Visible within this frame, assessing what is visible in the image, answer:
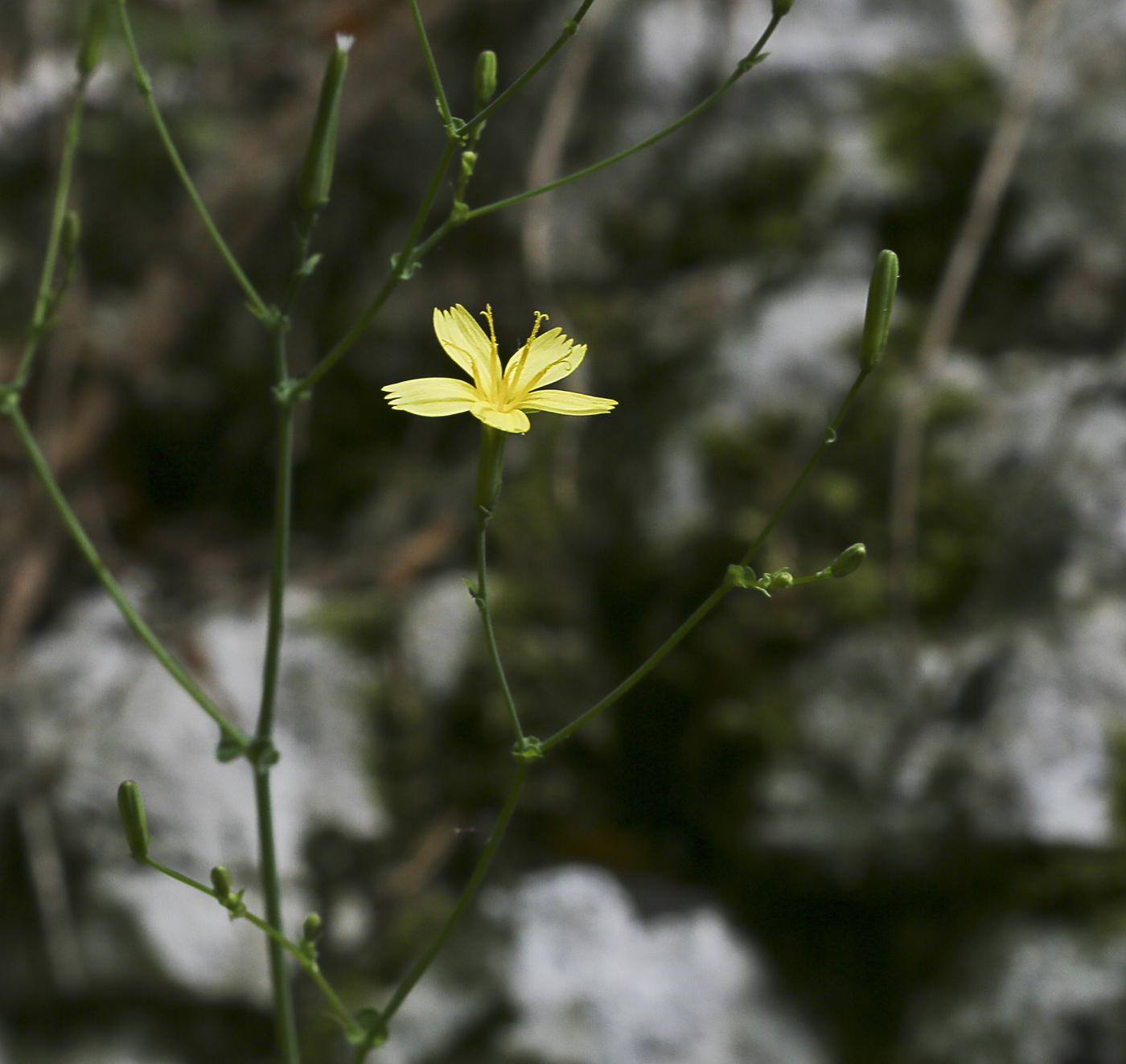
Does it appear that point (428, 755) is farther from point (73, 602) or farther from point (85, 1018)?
point (73, 602)

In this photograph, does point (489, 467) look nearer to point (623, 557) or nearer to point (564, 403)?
point (564, 403)

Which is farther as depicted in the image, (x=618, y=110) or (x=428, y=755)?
(x=618, y=110)

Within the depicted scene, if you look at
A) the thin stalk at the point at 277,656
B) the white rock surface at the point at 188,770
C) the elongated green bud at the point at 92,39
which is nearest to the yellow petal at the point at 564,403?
the thin stalk at the point at 277,656

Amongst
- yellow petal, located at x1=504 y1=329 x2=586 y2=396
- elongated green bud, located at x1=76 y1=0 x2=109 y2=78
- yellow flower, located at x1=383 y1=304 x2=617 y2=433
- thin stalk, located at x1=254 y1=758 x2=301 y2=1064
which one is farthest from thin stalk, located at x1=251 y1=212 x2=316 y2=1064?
elongated green bud, located at x1=76 y1=0 x2=109 y2=78

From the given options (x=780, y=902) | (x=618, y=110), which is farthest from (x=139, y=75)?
(x=618, y=110)

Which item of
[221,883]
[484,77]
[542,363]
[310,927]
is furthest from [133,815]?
[484,77]

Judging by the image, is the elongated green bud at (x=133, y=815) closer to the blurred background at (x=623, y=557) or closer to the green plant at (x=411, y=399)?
the green plant at (x=411, y=399)

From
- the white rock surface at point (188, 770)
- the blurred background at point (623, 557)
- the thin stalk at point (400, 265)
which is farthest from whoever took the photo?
the white rock surface at point (188, 770)
